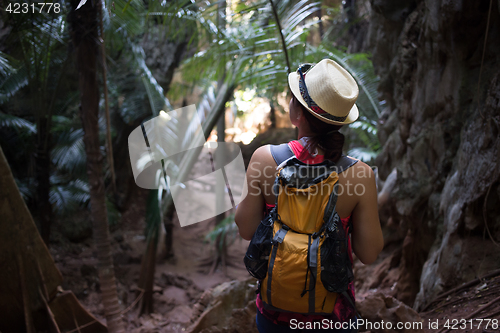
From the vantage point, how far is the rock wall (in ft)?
7.11

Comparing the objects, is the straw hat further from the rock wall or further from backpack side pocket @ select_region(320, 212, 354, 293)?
the rock wall

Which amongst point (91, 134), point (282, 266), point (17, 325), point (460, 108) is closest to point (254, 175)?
point (282, 266)

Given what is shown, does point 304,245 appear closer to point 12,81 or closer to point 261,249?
point 261,249

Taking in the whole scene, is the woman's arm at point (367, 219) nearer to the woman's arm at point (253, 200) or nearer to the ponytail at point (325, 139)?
the ponytail at point (325, 139)

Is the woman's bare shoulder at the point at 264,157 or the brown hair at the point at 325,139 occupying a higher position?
the brown hair at the point at 325,139

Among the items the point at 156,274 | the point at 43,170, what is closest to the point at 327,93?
the point at 43,170

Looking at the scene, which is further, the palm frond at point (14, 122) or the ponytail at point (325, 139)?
the palm frond at point (14, 122)

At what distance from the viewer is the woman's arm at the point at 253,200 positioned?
127cm

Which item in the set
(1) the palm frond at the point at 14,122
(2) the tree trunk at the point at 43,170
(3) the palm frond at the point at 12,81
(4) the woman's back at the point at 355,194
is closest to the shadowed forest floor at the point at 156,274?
(2) the tree trunk at the point at 43,170

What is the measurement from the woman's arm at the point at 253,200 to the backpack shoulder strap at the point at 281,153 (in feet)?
0.10

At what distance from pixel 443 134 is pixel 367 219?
1896 mm

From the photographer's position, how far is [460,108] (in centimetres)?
252

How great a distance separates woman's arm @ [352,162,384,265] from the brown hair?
0.10 m

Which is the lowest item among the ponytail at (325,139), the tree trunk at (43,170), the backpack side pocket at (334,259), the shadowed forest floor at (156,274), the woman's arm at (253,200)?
the shadowed forest floor at (156,274)
